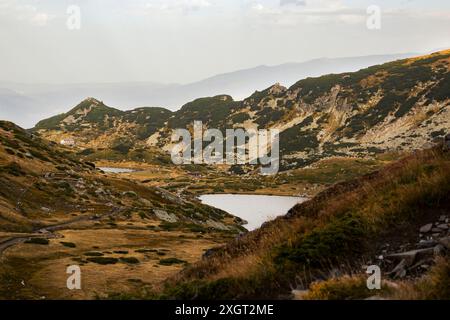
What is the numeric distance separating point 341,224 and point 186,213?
315ft

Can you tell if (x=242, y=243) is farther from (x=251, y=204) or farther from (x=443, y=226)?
(x=251, y=204)

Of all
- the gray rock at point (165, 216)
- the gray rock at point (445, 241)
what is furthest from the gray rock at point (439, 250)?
the gray rock at point (165, 216)

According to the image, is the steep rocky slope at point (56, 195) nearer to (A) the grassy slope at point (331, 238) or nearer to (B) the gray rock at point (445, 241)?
(A) the grassy slope at point (331, 238)

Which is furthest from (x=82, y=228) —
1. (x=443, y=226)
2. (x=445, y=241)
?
(x=445, y=241)

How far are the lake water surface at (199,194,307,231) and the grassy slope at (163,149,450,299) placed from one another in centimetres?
10179

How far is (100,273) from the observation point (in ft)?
126

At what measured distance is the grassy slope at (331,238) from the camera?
12.7m

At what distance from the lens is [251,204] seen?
164500mm

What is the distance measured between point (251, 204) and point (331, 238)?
15106 cm

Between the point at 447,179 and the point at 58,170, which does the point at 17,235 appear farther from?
the point at 58,170

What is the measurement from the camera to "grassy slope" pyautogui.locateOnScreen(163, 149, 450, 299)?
1270cm

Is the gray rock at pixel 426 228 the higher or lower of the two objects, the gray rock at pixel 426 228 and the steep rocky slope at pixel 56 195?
the higher

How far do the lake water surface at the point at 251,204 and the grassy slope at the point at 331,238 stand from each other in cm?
10179
